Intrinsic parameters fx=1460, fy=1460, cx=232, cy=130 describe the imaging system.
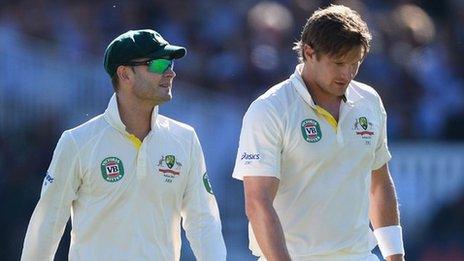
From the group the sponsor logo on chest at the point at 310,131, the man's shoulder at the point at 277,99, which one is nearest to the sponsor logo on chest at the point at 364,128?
the sponsor logo on chest at the point at 310,131

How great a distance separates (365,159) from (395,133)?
5565 mm

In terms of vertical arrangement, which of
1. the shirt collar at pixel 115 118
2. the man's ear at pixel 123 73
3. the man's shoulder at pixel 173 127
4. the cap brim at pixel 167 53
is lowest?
the man's shoulder at pixel 173 127

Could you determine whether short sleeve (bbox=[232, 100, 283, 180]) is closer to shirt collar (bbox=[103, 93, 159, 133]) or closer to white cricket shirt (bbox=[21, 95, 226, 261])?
white cricket shirt (bbox=[21, 95, 226, 261])

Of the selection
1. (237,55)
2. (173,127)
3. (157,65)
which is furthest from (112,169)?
(237,55)

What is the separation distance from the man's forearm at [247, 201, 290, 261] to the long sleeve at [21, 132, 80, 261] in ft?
2.99

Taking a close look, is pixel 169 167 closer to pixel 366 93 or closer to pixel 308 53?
pixel 308 53

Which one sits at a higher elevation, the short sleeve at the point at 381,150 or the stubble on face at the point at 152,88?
the stubble on face at the point at 152,88

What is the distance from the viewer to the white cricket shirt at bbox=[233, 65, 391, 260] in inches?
262

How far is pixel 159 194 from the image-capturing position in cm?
688

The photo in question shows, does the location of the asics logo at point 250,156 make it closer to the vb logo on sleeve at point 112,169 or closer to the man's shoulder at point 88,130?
the vb logo on sleeve at point 112,169

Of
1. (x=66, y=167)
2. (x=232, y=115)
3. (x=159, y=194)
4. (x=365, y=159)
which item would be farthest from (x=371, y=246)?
(x=232, y=115)

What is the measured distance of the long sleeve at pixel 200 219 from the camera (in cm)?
696

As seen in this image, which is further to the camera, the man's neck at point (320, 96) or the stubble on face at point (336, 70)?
the man's neck at point (320, 96)

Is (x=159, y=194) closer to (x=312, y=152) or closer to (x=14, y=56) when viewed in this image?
(x=312, y=152)
